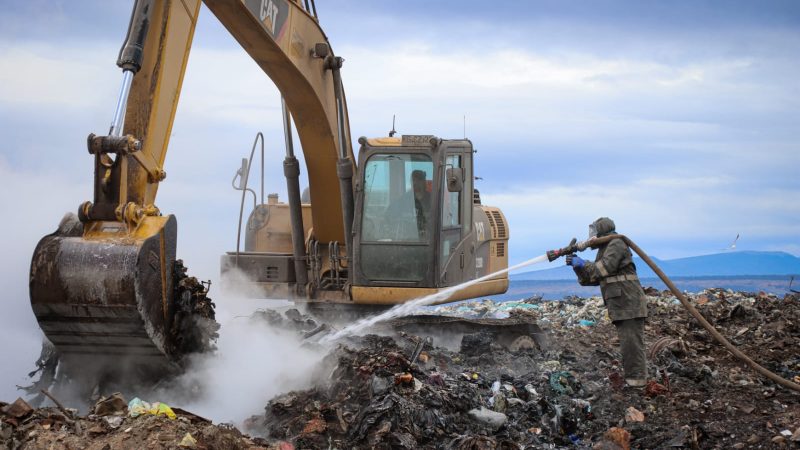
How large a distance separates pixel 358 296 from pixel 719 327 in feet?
16.0

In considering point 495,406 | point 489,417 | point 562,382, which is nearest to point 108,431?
point 489,417

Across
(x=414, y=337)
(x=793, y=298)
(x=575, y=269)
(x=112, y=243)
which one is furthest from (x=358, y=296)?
(x=793, y=298)

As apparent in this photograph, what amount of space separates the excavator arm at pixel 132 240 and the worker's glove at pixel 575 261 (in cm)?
343

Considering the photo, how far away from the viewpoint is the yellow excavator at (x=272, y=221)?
6.40 metres

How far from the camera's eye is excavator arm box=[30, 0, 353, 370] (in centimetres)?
631

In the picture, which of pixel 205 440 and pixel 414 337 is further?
pixel 414 337

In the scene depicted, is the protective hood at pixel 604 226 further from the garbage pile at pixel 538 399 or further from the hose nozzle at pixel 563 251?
the garbage pile at pixel 538 399

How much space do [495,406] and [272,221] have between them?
18.3ft

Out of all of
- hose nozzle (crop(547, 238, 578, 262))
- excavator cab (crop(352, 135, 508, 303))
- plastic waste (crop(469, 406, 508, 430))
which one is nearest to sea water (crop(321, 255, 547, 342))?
excavator cab (crop(352, 135, 508, 303))

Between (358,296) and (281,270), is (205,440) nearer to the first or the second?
(358,296)

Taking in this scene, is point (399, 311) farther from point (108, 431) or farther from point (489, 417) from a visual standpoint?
point (108, 431)

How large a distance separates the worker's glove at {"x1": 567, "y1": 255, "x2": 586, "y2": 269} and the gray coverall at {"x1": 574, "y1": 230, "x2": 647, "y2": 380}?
1.3 inches

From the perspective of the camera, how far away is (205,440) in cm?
555

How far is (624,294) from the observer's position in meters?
8.67
